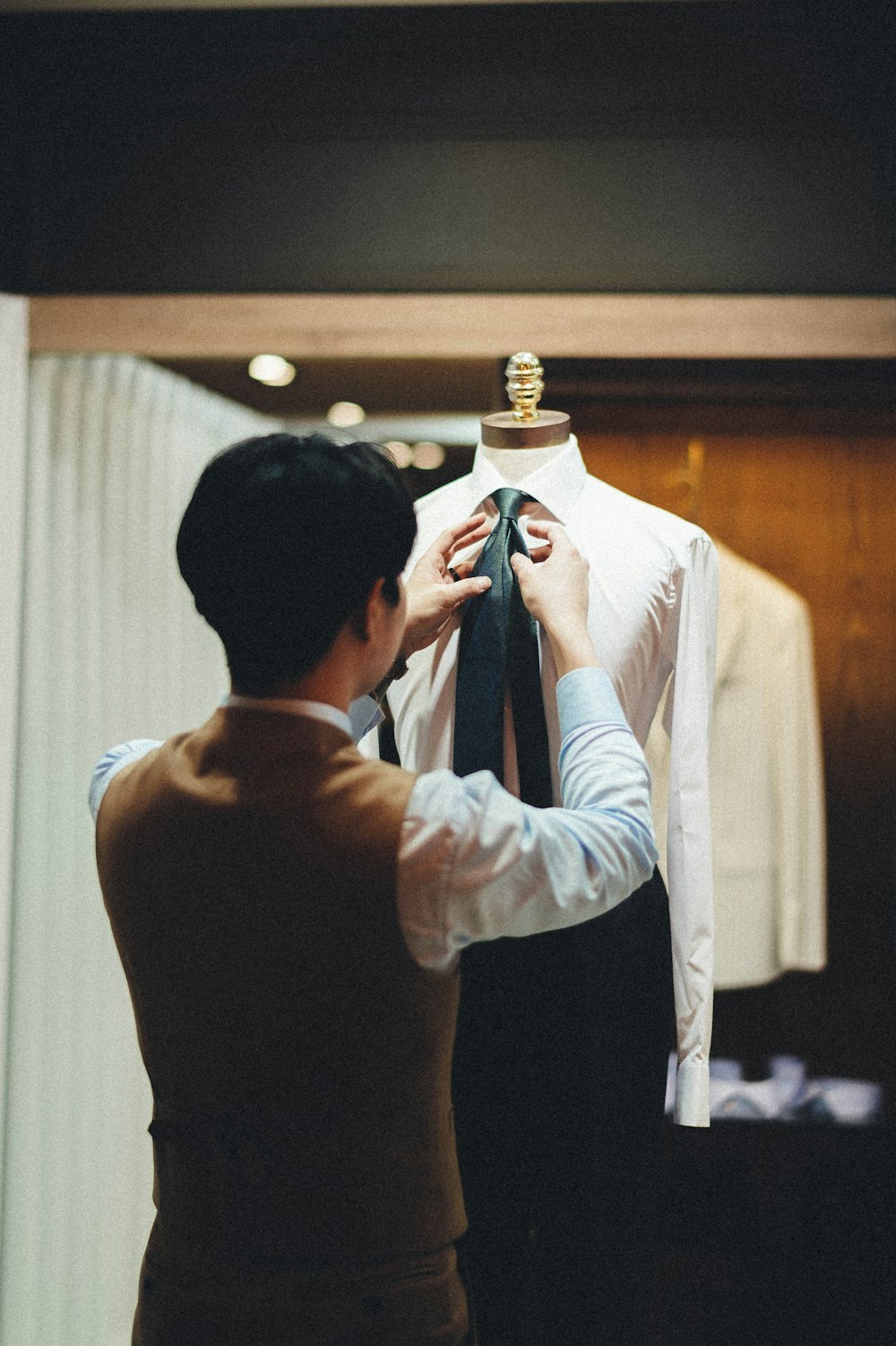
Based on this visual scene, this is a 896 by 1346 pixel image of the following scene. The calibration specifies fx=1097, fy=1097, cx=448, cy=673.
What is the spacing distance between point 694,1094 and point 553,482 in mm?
730

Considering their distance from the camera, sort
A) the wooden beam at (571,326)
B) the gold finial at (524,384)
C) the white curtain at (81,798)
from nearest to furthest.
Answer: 1. the gold finial at (524,384)
2. the wooden beam at (571,326)
3. the white curtain at (81,798)

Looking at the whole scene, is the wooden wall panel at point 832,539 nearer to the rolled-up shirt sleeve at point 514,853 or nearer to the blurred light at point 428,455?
Answer: the blurred light at point 428,455

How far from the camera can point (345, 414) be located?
2.26m

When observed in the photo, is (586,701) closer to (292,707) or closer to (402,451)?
(292,707)

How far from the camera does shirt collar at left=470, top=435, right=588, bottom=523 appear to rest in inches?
51.9

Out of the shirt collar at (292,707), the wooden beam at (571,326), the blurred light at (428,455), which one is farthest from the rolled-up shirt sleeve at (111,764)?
the blurred light at (428,455)

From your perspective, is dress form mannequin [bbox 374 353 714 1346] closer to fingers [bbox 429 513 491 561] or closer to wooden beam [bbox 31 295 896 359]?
fingers [bbox 429 513 491 561]

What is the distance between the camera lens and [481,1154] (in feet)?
3.92

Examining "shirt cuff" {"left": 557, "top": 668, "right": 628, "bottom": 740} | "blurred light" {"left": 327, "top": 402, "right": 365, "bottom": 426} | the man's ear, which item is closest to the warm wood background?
"blurred light" {"left": 327, "top": 402, "right": 365, "bottom": 426}

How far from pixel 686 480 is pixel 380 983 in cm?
163

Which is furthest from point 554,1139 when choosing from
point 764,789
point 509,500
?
point 764,789

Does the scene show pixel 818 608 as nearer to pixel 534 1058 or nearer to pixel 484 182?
pixel 484 182

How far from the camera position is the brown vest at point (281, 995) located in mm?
862

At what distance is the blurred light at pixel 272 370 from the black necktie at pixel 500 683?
1.01 meters
